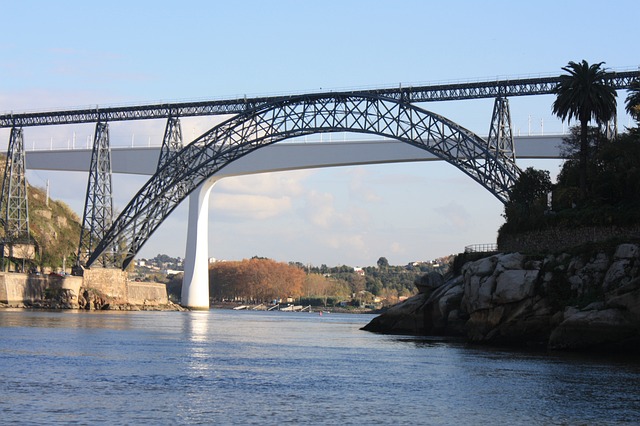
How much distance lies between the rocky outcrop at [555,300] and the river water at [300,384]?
95.3 inches

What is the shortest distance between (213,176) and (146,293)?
19.8 metres

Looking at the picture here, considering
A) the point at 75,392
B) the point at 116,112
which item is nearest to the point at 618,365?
the point at 75,392

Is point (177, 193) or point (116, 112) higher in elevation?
point (116, 112)

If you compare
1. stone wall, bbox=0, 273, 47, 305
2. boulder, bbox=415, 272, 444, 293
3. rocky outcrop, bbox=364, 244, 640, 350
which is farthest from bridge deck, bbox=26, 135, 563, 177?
rocky outcrop, bbox=364, 244, 640, 350

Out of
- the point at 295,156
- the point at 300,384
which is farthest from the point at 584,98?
the point at 295,156

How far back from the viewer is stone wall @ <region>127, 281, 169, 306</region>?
10988 cm

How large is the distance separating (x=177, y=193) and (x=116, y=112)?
10.4 meters

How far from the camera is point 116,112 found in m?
96.6

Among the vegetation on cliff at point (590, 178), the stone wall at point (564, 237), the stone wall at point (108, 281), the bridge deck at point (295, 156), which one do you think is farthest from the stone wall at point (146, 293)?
the stone wall at point (564, 237)

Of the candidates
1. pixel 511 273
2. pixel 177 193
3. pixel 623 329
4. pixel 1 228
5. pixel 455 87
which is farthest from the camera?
pixel 1 228

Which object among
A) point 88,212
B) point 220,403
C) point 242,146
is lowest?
point 220,403

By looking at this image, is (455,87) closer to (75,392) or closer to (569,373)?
(569,373)

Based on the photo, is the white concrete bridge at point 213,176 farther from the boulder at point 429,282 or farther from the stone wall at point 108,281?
the boulder at point 429,282

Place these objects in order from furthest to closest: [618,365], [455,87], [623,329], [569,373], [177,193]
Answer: [177,193] < [455,87] < [623,329] < [618,365] < [569,373]
